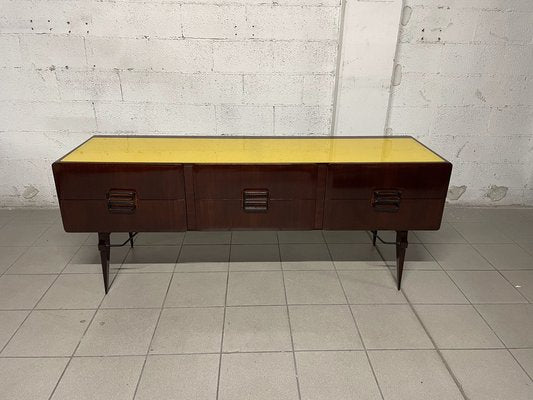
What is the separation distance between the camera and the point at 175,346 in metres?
1.69

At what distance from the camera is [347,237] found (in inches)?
106

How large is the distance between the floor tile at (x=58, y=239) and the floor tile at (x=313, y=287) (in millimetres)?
1440

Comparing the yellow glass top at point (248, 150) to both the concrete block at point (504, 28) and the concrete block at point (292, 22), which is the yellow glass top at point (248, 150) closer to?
the concrete block at point (292, 22)

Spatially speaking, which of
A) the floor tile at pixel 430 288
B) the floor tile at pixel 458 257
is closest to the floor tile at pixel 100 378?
the floor tile at pixel 430 288

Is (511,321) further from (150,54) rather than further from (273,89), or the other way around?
(150,54)

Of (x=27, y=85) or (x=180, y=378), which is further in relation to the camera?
(x=27, y=85)

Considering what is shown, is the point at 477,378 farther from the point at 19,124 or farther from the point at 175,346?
the point at 19,124

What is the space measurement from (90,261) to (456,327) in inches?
81.7

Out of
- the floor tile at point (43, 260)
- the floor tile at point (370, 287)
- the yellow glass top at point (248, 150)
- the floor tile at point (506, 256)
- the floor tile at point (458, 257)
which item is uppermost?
the yellow glass top at point (248, 150)

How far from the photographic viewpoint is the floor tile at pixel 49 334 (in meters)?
1.66

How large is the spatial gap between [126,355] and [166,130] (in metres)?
1.70

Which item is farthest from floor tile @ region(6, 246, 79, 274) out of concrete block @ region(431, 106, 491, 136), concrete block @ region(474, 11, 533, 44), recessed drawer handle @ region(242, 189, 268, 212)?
concrete block @ region(474, 11, 533, 44)

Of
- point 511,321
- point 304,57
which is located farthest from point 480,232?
point 304,57

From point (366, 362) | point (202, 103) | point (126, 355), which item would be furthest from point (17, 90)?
point (366, 362)
